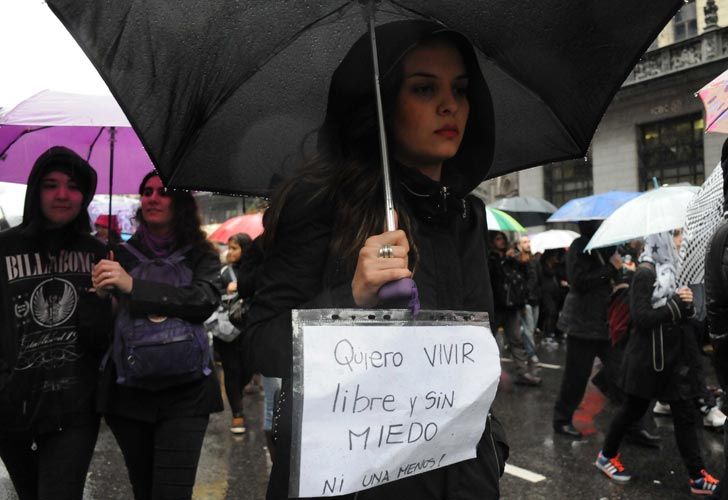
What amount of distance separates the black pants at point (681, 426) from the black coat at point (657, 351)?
8 centimetres

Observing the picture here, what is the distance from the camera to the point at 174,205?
3.08 m

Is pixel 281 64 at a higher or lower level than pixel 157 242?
higher

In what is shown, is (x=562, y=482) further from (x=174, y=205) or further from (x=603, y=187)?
(x=603, y=187)

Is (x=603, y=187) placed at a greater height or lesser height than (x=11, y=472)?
greater

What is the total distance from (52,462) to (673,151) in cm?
2043

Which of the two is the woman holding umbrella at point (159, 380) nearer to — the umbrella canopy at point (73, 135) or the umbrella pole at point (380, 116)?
the umbrella canopy at point (73, 135)

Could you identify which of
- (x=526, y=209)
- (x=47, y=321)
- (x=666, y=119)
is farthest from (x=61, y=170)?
(x=666, y=119)

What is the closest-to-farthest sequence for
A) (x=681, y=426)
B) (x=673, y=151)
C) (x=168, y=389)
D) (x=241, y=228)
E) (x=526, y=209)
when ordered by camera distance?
(x=168, y=389), (x=681, y=426), (x=241, y=228), (x=526, y=209), (x=673, y=151)

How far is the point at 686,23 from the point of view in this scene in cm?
1953

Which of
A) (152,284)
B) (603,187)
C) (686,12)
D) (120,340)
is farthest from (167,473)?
(686,12)

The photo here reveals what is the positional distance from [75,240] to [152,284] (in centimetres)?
49

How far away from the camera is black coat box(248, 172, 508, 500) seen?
1.54 meters

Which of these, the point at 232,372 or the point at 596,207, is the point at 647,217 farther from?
the point at 232,372

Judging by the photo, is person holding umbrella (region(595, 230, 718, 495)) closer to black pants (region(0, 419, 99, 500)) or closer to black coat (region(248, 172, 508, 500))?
black coat (region(248, 172, 508, 500))
